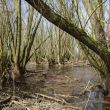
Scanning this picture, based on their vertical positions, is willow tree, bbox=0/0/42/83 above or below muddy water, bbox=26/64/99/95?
above

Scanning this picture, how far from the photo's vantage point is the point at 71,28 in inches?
276

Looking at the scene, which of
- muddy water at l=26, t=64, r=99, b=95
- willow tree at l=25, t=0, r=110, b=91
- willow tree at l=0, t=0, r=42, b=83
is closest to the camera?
willow tree at l=25, t=0, r=110, b=91

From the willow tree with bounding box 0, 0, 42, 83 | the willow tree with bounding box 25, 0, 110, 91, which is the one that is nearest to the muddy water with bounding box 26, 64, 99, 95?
the willow tree with bounding box 0, 0, 42, 83

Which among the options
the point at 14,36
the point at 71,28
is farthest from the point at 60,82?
the point at 71,28

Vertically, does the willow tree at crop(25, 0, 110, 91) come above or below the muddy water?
above

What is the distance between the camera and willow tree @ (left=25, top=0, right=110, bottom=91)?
6012 mm

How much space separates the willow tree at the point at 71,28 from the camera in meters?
6.01

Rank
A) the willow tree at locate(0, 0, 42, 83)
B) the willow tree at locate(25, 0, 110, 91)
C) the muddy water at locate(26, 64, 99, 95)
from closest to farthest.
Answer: the willow tree at locate(25, 0, 110, 91), the muddy water at locate(26, 64, 99, 95), the willow tree at locate(0, 0, 42, 83)

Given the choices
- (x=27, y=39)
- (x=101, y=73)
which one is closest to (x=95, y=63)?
(x=101, y=73)

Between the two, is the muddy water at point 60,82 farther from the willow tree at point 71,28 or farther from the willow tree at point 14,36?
the willow tree at point 71,28

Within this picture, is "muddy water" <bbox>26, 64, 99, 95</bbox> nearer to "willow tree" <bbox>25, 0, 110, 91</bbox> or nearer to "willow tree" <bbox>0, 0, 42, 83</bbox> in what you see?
"willow tree" <bbox>0, 0, 42, 83</bbox>

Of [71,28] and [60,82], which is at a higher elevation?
[71,28]

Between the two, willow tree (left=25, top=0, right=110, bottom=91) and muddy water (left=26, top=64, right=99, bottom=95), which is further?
muddy water (left=26, top=64, right=99, bottom=95)

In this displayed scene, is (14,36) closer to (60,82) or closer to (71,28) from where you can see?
(60,82)
